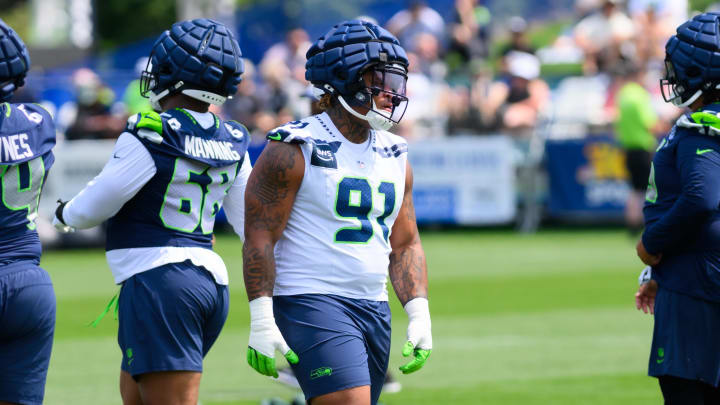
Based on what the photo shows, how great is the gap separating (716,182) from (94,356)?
6.27 meters

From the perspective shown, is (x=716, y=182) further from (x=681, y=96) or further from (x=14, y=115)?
(x=14, y=115)

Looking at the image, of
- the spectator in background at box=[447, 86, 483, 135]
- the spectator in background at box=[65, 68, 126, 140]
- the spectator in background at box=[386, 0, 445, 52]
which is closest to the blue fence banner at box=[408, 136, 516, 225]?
the spectator in background at box=[447, 86, 483, 135]

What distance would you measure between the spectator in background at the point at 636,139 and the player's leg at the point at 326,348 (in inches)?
511

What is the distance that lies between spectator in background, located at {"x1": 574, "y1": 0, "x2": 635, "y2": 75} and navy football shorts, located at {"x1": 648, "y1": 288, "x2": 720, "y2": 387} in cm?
1624

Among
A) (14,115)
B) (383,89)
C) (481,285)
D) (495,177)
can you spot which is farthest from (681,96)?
(495,177)

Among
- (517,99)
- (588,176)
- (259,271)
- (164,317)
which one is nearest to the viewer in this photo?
(259,271)

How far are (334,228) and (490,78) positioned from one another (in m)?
16.5

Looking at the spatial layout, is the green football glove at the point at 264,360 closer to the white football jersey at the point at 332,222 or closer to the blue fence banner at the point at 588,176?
the white football jersey at the point at 332,222

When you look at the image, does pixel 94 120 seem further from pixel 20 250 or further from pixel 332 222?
pixel 332 222

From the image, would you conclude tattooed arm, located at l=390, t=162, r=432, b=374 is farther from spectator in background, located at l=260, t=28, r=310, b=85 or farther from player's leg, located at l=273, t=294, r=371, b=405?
spectator in background, located at l=260, t=28, r=310, b=85

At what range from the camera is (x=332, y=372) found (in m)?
4.77

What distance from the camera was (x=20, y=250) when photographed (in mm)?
5039

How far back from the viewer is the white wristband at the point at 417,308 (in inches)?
206

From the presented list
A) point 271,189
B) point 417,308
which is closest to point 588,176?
point 417,308
